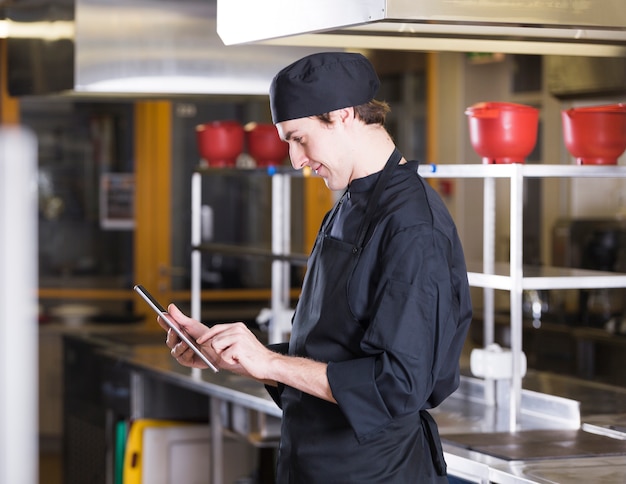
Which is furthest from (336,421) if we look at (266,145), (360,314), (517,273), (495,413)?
(266,145)

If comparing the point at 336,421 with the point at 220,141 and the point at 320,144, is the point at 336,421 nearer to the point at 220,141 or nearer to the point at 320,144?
the point at 320,144

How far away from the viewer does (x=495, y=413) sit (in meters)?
2.91

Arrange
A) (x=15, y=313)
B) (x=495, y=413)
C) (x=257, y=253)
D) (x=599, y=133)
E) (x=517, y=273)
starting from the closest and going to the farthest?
(x=15, y=313) → (x=517, y=273) → (x=599, y=133) → (x=495, y=413) → (x=257, y=253)

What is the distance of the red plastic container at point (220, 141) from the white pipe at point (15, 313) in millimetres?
3620

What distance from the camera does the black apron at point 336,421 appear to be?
1827 millimetres

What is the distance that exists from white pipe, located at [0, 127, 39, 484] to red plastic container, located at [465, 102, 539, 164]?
7.67ft

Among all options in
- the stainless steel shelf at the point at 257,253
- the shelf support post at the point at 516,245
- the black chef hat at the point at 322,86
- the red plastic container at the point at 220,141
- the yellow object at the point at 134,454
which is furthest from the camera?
the red plastic container at the point at 220,141

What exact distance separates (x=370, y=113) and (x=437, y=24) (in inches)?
21.9

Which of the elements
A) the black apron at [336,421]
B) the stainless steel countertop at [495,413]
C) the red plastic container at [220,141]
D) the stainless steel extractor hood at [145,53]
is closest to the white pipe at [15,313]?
the black apron at [336,421]

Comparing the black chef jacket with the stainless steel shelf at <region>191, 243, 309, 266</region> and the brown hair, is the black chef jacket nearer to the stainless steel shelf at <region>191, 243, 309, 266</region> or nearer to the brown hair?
the brown hair

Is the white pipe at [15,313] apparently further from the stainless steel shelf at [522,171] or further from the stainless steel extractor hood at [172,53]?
the stainless steel extractor hood at [172,53]

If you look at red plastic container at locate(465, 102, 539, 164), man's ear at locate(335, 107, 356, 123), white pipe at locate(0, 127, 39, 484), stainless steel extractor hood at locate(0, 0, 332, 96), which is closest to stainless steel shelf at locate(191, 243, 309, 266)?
stainless steel extractor hood at locate(0, 0, 332, 96)

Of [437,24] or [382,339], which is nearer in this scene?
[382,339]

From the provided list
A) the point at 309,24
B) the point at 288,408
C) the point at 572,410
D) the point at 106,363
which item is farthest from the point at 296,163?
the point at 106,363
